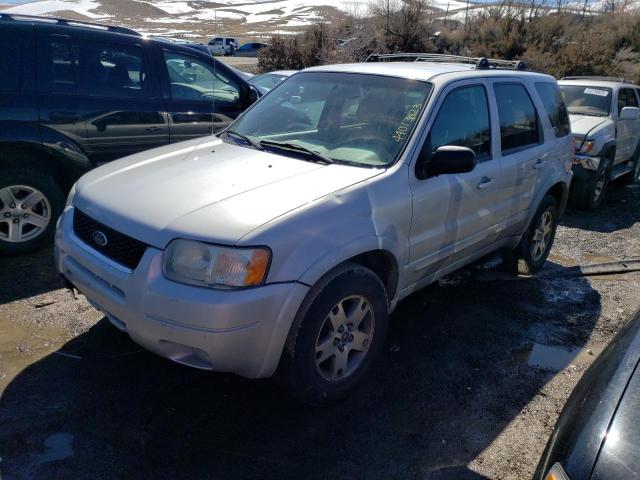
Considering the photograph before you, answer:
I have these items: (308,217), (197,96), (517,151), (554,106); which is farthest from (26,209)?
(554,106)

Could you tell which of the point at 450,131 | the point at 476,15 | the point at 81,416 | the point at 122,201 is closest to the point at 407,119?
the point at 450,131

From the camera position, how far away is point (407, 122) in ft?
11.2

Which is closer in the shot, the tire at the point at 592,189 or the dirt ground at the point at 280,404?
the dirt ground at the point at 280,404

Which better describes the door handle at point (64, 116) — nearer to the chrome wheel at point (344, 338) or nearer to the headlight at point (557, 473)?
the chrome wheel at point (344, 338)

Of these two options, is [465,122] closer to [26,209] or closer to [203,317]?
[203,317]

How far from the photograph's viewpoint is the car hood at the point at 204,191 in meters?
2.61

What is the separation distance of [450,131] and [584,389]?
78.0 inches

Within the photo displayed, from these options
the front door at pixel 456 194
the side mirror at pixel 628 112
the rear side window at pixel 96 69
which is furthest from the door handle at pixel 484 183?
the side mirror at pixel 628 112

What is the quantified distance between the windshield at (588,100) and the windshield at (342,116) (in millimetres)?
6092

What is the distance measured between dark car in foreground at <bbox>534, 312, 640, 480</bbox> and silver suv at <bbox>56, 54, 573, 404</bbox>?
1.21m

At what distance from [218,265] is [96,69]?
3.49 meters

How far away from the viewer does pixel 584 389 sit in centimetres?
220

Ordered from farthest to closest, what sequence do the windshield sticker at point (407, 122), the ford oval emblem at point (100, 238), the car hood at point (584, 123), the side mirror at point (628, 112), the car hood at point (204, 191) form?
the side mirror at point (628, 112) < the car hood at point (584, 123) < the windshield sticker at point (407, 122) < the ford oval emblem at point (100, 238) < the car hood at point (204, 191)

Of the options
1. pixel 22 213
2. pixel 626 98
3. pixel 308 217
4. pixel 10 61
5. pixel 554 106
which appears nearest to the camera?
pixel 308 217
